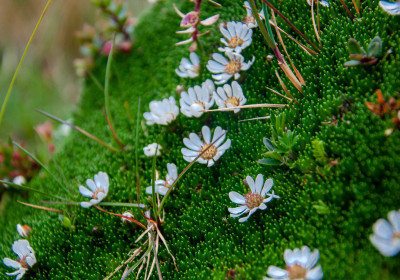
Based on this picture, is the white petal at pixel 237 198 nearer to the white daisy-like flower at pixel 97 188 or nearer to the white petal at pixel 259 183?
the white petal at pixel 259 183

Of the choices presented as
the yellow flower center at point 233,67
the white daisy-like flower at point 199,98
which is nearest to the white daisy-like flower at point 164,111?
the white daisy-like flower at point 199,98

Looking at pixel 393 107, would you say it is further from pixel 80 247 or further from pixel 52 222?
pixel 52 222

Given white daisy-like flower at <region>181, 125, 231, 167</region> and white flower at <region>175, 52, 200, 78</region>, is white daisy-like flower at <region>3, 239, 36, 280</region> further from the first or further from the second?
white flower at <region>175, 52, 200, 78</region>

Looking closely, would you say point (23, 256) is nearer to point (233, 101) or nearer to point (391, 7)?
point (233, 101)

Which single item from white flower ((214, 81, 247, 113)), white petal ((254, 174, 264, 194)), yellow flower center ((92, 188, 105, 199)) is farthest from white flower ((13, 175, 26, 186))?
white petal ((254, 174, 264, 194))

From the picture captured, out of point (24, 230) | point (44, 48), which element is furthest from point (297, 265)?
point (44, 48)
